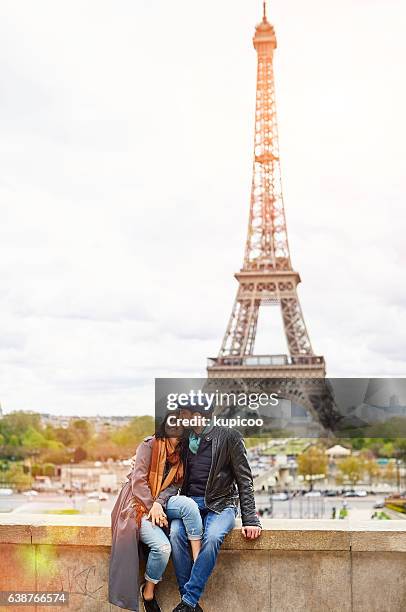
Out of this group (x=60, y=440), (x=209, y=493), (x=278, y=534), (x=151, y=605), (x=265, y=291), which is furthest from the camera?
(x=60, y=440)

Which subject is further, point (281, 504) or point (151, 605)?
point (281, 504)

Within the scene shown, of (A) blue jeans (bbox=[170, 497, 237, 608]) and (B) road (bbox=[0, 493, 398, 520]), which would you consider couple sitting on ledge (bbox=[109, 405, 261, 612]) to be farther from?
(B) road (bbox=[0, 493, 398, 520])

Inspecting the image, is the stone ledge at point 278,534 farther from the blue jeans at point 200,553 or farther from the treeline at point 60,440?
the treeline at point 60,440

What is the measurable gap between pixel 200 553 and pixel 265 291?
4810cm

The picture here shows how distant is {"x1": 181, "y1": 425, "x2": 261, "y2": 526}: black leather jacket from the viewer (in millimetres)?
6508

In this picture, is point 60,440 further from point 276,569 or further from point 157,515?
point 157,515

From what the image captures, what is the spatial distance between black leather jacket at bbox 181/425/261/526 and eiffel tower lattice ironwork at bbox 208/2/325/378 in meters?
45.2

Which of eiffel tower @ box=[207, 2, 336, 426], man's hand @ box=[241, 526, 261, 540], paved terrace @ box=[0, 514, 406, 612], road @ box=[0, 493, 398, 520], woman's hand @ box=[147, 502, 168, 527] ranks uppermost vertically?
eiffel tower @ box=[207, 2, 336, 426]

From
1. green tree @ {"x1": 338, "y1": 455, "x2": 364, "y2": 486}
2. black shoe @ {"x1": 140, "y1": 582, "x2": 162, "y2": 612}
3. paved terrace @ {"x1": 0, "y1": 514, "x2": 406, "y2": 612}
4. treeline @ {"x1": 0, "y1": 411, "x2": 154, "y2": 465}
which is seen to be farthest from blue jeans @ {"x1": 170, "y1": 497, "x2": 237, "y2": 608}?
green tree @ {"x1": 338, "y1": 455, "x2": 364, "y2": 486}

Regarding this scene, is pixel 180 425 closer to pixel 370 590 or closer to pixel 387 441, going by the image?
pixel 370 590

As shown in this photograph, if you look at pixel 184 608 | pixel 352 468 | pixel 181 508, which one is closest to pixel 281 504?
pixel 352 468

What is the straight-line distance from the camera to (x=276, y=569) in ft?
22.7

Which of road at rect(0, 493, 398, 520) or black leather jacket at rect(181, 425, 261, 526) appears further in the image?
road at rect(0, 493, 398, 520)

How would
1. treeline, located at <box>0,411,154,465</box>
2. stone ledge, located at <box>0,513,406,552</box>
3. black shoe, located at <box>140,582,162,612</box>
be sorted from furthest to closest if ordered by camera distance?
treeline, located at <box>0,411,154,465</box>
stone ledge, located at <box>0,513,406,552</box>
black shoe, located at <box>140,582,162,612</box>
